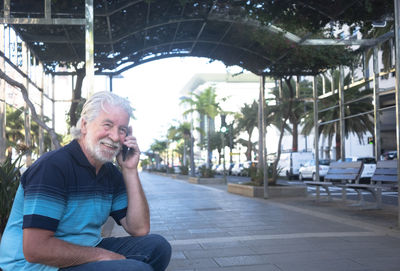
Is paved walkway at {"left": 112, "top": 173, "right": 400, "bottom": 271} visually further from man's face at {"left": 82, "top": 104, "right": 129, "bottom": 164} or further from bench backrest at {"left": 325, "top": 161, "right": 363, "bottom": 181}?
man's face at {"left": 82, "top": 104, "right": 129, "bottom": 164}

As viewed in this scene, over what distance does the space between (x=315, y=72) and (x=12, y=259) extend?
12105 mm

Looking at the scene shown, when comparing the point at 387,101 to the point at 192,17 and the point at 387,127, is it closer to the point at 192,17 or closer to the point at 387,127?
the point at 192,17

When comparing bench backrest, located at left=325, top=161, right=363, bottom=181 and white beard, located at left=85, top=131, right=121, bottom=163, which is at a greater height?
white beard, located at left=85, top=131, right=121, bottom=163

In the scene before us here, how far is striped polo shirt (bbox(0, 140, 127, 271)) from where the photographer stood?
6.58 feet

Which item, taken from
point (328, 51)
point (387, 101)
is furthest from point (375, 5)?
point (387, 101)

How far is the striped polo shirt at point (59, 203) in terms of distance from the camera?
201 cm

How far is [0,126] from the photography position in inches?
365

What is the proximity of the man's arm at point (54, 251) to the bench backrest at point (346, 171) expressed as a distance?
948 centimetres

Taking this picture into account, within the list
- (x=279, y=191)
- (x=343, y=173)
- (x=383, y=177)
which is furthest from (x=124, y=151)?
(x=279, y=191)

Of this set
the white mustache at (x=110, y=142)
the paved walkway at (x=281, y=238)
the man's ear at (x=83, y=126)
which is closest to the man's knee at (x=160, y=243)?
the white mustache at (x=110, y=142)

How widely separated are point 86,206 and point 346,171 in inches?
396


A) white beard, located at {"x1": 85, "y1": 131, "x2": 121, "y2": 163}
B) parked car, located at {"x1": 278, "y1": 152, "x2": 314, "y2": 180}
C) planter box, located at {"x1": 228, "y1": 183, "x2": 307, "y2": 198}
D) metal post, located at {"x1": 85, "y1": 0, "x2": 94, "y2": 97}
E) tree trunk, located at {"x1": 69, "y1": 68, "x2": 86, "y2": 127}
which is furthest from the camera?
parked car, located at {"x1": 278, "y1": 152, "x2": 314, "y2": 180}

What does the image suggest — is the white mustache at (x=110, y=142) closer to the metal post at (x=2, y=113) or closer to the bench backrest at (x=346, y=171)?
the metal post at (x=2, y=113)

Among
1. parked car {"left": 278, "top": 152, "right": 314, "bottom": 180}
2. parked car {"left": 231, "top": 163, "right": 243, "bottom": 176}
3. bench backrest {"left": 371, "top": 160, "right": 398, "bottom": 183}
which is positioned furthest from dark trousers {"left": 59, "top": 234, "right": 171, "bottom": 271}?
parked car {"left": 231, "top": 163, "right": 243, "bottom": 176}
